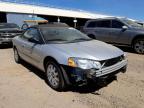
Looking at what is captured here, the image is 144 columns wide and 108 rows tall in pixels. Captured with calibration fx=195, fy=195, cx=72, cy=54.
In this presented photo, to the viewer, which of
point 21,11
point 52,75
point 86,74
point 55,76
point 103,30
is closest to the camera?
point 86,74

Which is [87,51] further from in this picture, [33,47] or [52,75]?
[33,47]

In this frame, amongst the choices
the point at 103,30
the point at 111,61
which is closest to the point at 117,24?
the point at 103,30

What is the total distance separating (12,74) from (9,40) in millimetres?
5926

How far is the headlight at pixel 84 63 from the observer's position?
3947 mm

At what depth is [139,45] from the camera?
28.5ft

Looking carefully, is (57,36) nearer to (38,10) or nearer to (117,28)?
(117,28)

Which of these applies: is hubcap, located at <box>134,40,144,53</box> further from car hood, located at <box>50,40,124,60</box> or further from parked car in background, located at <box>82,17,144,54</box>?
car hood, located at <box>50,40,124,60</box>

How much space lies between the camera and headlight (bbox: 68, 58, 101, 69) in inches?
155

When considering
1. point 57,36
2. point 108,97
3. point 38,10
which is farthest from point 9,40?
point 38,10

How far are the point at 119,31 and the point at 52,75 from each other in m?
5.72

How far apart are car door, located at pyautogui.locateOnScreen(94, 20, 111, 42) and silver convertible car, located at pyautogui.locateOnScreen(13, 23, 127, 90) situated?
462 centimetres

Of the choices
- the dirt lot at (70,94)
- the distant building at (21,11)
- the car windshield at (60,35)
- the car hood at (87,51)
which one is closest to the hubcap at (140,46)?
the dirt lot at (70,94)

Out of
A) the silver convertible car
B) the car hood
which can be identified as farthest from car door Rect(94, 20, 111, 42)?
the car hood

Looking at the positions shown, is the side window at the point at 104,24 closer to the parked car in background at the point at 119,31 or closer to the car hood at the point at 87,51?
the parked car in background at the point at 119,31
